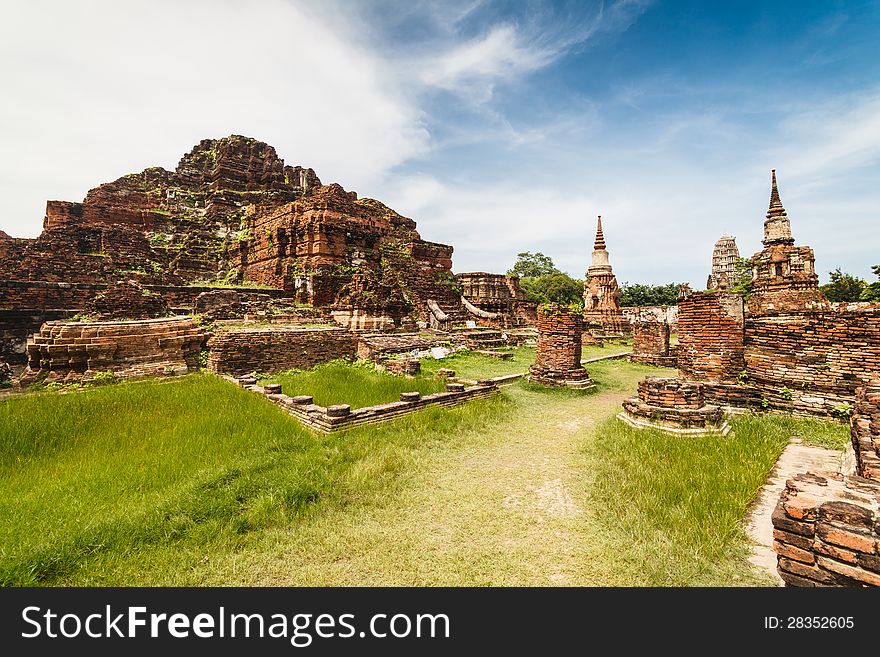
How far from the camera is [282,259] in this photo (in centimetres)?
1816

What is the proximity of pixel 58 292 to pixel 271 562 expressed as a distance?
15.6 m

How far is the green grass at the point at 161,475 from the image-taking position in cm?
306

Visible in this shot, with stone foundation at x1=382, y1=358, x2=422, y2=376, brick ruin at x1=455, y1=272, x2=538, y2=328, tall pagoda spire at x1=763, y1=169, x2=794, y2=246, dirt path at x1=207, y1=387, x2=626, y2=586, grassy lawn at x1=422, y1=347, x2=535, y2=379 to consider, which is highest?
A: tall pagoda spire at x1=763, y1=169, x2=794, y2=246

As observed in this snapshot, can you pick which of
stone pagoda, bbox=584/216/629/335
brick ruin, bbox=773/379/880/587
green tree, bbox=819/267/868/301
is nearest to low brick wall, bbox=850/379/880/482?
brick ruin, bbox=773/379/880/587

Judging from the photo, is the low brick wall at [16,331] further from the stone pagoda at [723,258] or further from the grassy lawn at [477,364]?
the stone pagoda at [723,258]

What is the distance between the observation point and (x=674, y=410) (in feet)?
20.5

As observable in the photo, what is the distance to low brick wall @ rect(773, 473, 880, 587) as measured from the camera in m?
2.27

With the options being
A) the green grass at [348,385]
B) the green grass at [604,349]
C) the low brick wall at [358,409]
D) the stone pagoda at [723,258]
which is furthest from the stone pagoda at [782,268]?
the stone pagoda at [723,258]

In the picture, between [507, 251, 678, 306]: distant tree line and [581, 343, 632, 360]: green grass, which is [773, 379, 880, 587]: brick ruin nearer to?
[581, 343, 632, 360]: green grass

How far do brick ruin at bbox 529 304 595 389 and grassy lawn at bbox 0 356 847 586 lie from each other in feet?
12.4

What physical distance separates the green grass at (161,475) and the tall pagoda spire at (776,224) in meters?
13.8

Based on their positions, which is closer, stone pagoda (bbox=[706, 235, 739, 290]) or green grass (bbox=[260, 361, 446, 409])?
green grass (bbox=[260, 361, 446, 409])

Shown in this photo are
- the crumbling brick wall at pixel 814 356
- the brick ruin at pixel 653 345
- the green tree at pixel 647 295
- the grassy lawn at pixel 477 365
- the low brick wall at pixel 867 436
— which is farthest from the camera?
the green tree at pixel 647 295
